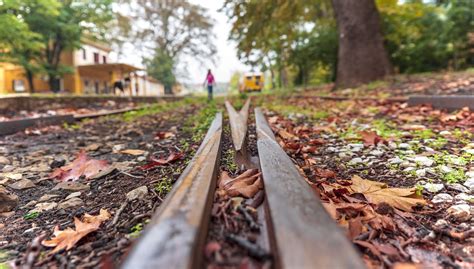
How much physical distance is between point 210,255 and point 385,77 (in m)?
8.67

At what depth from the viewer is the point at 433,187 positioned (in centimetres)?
166

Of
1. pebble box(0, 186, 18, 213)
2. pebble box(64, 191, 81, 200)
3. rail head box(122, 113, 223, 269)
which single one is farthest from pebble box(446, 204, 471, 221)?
pebble box(0, 186, 18, 213)

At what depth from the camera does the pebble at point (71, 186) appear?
2014 mm

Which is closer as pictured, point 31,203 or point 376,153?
point 31,203

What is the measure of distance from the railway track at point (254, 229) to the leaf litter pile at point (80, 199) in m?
0.24

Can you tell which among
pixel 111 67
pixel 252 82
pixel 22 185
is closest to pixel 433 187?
pixel 22 185

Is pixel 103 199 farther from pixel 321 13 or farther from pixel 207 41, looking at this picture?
pixel 207 41

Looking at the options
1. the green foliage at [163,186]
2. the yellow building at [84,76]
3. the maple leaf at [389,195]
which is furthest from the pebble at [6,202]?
the yellow building at [84,76]

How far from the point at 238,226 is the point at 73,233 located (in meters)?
0.66

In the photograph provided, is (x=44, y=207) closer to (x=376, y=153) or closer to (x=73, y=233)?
(x=73, y=233)

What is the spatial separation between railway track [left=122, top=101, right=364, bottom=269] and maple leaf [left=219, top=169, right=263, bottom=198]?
0.14 feet

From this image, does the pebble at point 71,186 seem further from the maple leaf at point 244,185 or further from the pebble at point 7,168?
the maple leaf at point 244,185

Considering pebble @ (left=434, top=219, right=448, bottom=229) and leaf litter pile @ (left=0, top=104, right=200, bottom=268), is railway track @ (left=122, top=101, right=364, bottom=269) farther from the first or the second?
pebble @ (left=434, top=219, right=448, bottom=229)

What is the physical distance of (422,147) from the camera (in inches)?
95.1
